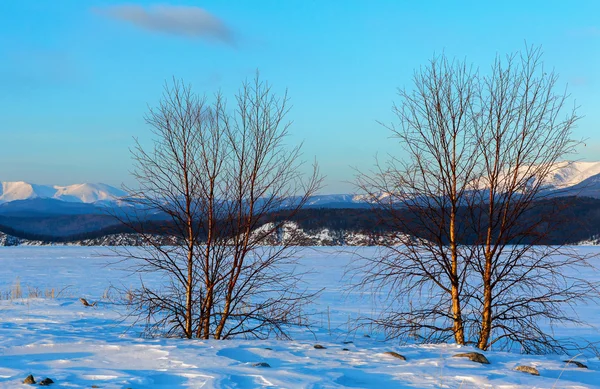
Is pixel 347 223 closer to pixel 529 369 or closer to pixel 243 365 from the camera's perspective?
pixel 529 369

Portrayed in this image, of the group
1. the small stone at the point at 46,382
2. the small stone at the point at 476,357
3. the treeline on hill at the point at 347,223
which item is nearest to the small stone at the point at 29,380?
the small stone at the point at 46,382

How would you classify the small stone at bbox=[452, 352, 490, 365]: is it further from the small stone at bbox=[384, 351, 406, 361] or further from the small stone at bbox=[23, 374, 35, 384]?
the small stone at bbox=[23, 374, 35, 384]

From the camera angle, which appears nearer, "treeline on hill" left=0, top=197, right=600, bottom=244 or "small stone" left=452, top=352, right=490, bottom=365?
"small stone" left=452, top=352, right=490, bottom=365

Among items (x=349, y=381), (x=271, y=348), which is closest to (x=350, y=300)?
(x=271, y=348)

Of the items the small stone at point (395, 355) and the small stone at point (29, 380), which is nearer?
the small stone at point (29, 380)

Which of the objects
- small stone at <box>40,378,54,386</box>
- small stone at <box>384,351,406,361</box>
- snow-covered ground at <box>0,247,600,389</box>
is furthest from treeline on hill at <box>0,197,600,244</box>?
small stone at <box>40,378,54,386</box>

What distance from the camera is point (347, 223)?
71000 millimetres

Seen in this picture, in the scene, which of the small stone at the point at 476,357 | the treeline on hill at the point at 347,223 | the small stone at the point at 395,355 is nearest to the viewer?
the small stone at the point at 476,357

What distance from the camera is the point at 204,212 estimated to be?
849 cm

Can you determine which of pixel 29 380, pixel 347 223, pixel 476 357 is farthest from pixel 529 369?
pixel 347 223

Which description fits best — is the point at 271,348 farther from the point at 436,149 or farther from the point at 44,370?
the point at 436,149

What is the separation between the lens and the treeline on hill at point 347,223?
25.0 feet

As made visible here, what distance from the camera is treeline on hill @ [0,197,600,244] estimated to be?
25.0 ft

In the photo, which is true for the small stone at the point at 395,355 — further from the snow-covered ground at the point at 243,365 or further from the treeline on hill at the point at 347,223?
the treeline on hill at the point at 347,223
